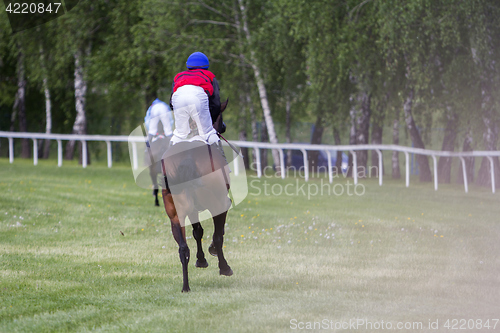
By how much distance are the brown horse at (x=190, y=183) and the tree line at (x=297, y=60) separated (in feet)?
35.9

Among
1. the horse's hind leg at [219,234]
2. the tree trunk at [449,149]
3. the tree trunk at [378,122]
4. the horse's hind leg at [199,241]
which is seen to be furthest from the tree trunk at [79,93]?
the horse's hind leg at [219,234]

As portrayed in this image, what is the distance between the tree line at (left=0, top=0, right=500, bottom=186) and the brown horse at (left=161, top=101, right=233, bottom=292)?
10938 mm

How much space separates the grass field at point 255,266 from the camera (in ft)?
17.1

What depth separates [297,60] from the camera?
2216cm

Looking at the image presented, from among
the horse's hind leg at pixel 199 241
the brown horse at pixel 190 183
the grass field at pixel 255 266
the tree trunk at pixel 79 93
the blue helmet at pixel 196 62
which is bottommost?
the grass field at pixel 255 266

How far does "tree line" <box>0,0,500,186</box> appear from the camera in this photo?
56.5ft

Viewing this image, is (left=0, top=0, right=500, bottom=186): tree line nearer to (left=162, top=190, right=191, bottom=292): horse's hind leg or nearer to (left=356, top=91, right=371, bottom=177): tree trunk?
(left=356, top=91, right=371, bottom=177): tree trunk

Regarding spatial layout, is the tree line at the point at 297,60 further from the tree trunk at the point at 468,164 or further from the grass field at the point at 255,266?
the grass field at the point at 255,266

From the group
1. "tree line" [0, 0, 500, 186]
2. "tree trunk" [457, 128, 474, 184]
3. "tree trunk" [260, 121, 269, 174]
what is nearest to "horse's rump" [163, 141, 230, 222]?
"tree line" [0, 0, 500, 186]

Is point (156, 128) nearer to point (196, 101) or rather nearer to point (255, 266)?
point (255, 266)

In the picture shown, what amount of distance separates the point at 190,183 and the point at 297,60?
54.6ft

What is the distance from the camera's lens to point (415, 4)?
50.9 feet

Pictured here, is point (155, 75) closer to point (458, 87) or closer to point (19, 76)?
point (19, 76)

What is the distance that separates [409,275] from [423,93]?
44.4 feet
